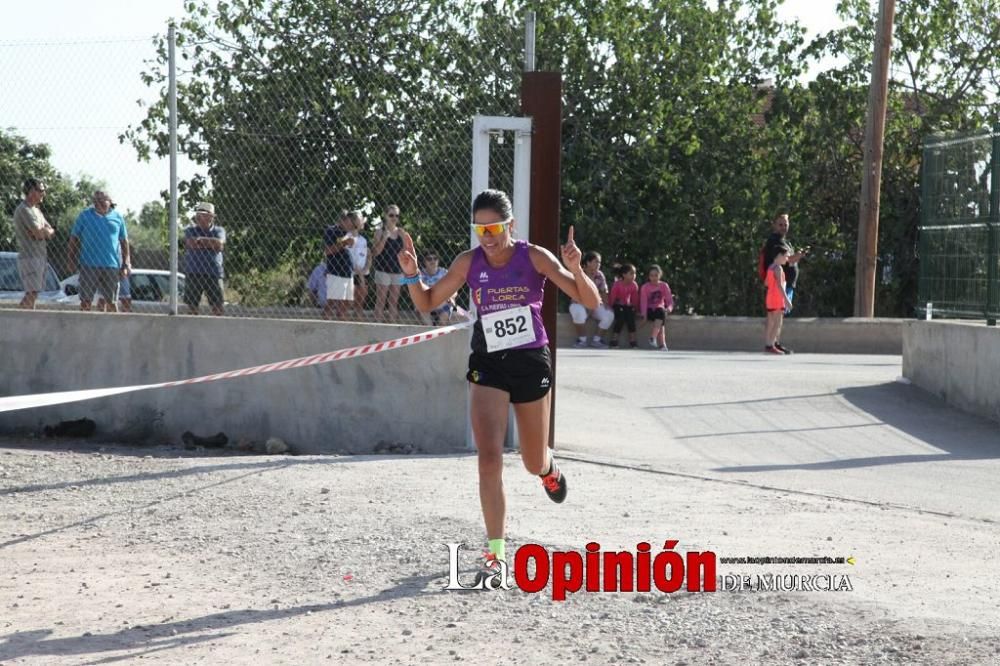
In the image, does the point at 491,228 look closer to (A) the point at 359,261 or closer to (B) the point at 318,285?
(A) the point at 359,261

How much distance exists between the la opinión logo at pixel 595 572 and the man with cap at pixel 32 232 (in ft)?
21.8

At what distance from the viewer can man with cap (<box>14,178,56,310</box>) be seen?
11.9 meters

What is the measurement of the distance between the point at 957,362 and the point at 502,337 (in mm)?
7760

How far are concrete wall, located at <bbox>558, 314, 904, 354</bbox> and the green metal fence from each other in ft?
23.0

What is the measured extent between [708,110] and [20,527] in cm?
1819

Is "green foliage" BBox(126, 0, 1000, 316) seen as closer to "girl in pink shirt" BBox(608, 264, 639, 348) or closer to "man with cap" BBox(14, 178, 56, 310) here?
"girl in pink shirt" BBox(608, 264, 639, 348)

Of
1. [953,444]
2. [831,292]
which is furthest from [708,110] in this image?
[953,444]

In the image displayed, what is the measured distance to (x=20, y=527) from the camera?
7711 millimetres

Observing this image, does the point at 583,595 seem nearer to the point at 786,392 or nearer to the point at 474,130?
the point at 474,130

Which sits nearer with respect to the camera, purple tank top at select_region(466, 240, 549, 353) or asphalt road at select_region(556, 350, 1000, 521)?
purple tank top at select_region(466, 240, 549, 353)

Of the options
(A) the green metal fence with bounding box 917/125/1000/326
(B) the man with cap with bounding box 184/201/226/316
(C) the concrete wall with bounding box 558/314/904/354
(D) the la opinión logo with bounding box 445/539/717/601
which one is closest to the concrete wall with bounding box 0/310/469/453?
(B) the man with cap with bounding box 184/201/226/316

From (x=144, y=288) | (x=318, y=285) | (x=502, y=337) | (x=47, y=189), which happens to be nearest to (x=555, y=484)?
(x=502, y=337)

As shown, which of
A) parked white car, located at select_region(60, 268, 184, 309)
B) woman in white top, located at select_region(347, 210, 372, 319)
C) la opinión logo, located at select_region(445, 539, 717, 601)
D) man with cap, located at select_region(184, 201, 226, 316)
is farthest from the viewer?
parked white car, located at select_region(60, 268, 184, 309)

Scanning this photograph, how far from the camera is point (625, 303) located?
2119 cm
